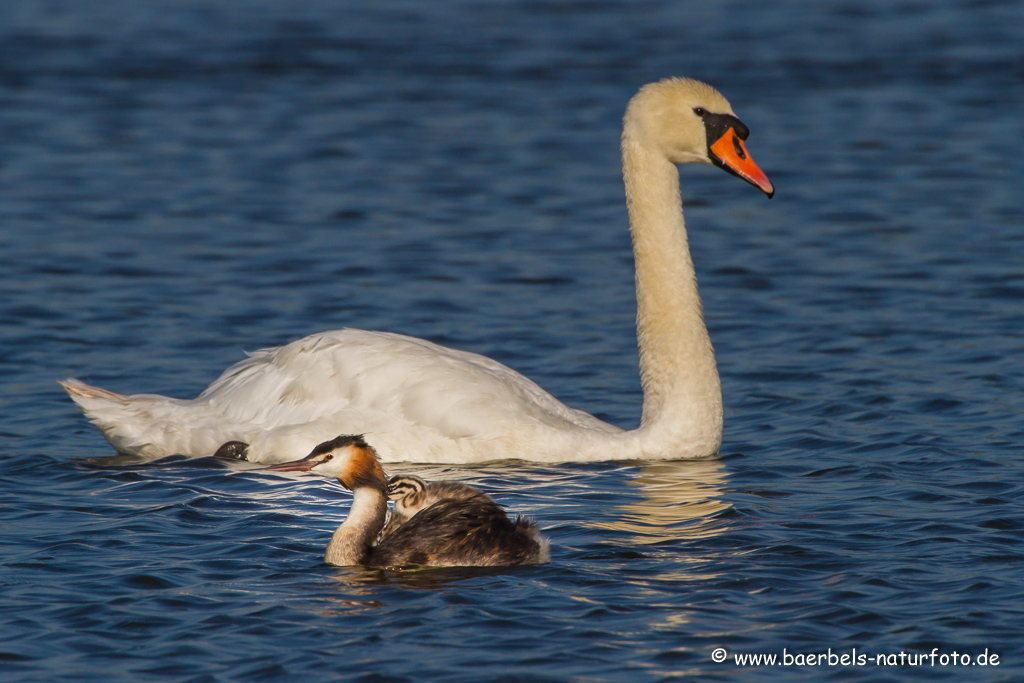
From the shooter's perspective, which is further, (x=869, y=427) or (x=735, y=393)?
(x=735, y=393)

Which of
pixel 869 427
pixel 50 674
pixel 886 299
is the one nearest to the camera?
pixel 50 674

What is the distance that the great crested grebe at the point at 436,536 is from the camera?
23.9 feet

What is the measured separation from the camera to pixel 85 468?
923 cm

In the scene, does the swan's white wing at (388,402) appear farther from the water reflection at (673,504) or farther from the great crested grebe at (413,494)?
the great crested grebe at (413,494)

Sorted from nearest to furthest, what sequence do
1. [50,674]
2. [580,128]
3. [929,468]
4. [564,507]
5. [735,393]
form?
1. [50,674]
2. [564,507]
3. [929,468]
4. [735,393]
5. [580,128]

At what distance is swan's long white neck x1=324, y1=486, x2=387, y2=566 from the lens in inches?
289

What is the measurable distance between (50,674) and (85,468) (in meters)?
3.13

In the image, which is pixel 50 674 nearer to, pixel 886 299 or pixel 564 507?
pixel 564 507

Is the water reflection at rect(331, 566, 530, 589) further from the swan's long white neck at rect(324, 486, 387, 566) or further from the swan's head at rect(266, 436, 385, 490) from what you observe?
the swan's head at rect(266, 436, 385, 490)

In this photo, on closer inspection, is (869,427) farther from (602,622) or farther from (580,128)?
(580,128)

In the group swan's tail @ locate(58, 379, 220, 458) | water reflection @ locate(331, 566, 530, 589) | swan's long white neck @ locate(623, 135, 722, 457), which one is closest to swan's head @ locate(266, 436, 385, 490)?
water reflection @ locate(331, 566, 530, 589)

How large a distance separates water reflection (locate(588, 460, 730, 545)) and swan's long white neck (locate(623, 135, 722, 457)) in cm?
17

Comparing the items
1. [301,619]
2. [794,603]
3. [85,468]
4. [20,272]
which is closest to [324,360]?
[85,468]

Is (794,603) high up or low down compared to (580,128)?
down
